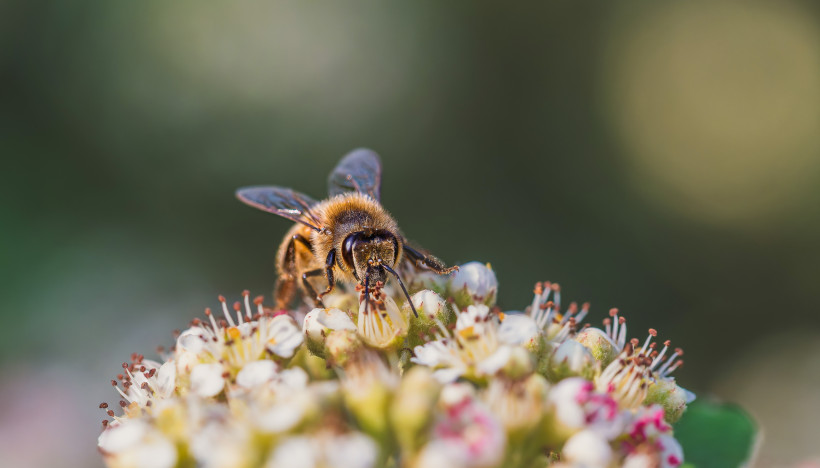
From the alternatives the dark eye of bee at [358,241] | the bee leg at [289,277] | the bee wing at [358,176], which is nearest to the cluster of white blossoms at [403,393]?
the dark eye of bee at [358,241]

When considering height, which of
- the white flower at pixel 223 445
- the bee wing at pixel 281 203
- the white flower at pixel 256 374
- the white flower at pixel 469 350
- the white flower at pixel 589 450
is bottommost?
the white flower at pixel 589 450

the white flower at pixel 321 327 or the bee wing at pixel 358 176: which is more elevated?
the bee wing at pixel 358 176

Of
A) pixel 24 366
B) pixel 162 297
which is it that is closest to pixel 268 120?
pixel 162 297

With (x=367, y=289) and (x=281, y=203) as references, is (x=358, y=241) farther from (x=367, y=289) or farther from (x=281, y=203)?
(x=281, y=203)

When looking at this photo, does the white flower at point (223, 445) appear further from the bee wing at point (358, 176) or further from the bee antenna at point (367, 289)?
the bee wing at point (358, 176)

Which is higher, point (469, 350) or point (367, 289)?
point (367, 289)

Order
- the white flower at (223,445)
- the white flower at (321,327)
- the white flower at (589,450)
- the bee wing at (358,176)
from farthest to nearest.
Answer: the bee wing at (358,176)
the white flower at (321,327)
the white flower at (589,450)
the white flower at (223,445)

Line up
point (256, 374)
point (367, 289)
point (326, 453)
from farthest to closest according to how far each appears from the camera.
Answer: point (367, 289)
point (256, 374)
point (326, 453)

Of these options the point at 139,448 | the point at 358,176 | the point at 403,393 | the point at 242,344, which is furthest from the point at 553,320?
the point at 139,448
